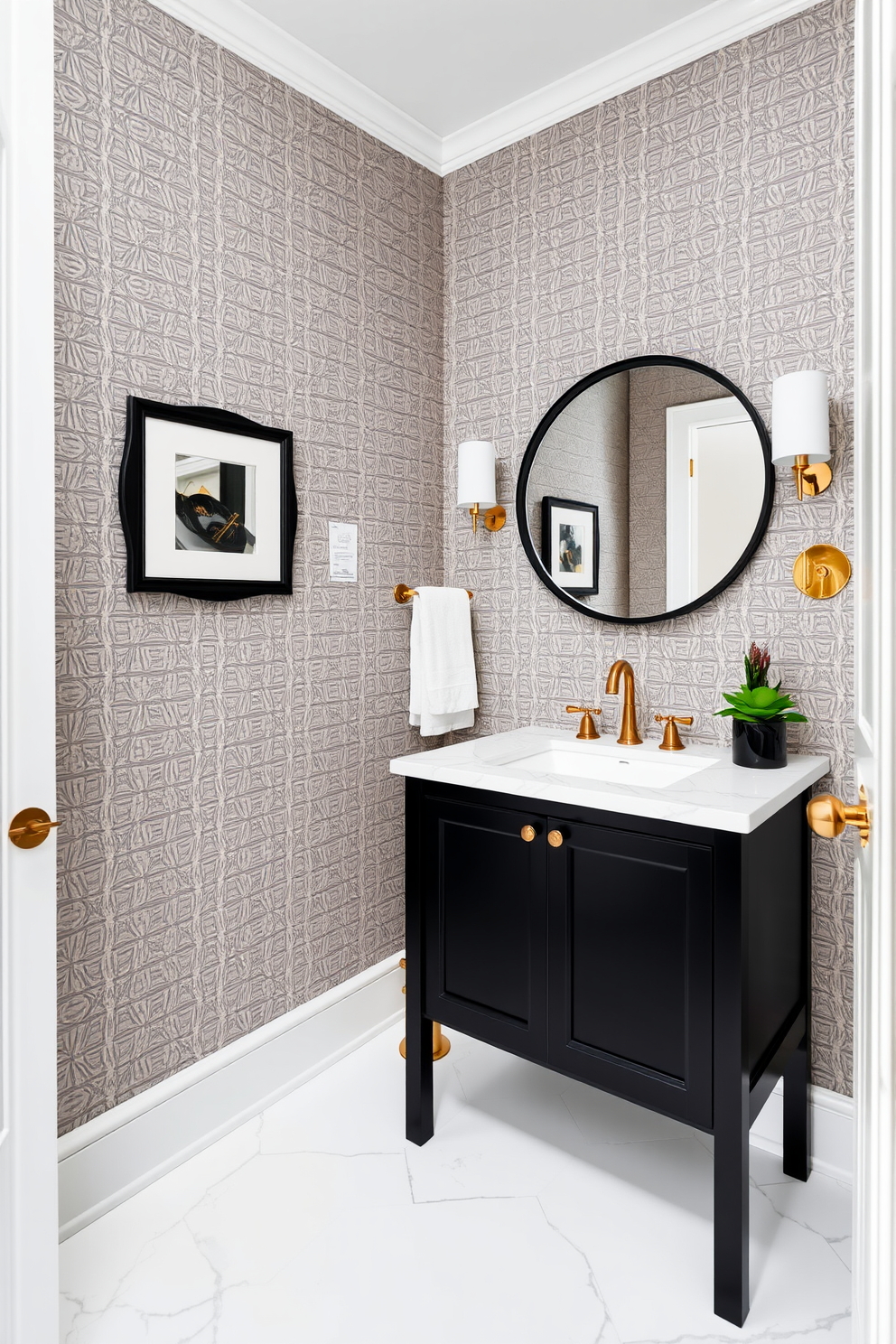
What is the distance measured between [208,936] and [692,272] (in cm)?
193

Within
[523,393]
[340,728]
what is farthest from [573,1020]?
[523,393]

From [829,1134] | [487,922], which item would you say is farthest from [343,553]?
[829,1134]

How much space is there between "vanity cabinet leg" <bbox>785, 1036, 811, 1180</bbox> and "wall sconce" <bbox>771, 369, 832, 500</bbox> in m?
1.26

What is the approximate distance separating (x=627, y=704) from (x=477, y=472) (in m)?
0.75

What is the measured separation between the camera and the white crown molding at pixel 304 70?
1742mm

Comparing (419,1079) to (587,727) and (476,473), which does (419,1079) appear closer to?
(587,727)

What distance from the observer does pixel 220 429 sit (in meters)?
1.79

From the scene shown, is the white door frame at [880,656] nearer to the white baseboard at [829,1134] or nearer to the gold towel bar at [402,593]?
the white baseboard at [829,1134]

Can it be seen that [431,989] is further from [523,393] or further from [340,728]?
[523,393]

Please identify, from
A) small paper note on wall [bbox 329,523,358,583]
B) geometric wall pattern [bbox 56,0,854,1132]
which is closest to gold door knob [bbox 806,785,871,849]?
geometric wall pattern [bbox 56,0,854,1132]

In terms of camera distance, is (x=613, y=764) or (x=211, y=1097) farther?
(x=613, y=764)

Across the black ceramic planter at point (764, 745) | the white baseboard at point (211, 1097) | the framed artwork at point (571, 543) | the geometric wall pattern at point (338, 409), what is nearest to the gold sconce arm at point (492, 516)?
the geometric wall pattern at point (338, 409)

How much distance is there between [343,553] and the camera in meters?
2.12

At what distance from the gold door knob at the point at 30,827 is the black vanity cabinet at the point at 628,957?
806mm
